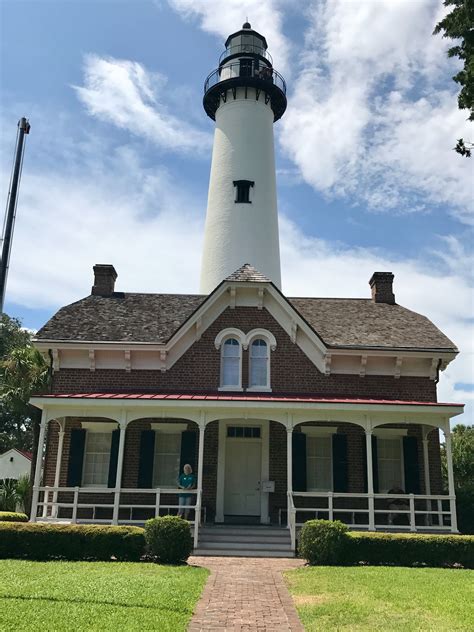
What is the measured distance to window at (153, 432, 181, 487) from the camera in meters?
17.0

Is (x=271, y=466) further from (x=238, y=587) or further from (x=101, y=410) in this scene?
(x=238, y=587)

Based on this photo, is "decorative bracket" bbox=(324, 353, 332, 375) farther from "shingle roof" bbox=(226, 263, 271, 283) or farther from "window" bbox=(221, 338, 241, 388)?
"shingle roof" bbox=(226, 263, 271, 283)

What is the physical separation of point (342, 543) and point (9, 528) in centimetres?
683

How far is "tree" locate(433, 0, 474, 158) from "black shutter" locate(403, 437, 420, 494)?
954cm

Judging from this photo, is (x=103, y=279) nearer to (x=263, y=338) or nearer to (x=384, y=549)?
(x=263, y=338)

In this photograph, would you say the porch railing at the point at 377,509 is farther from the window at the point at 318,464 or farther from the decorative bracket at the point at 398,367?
the decorative bracket at the point at 398,367

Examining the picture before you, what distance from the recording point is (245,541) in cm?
1428

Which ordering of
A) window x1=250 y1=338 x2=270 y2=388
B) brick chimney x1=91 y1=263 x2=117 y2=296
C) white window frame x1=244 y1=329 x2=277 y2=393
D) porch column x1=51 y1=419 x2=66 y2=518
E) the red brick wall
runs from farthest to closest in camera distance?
brick chimney x1=91 y1=263 x2=117 y2=296 → white window frame x1=244 y1=329 x2=277 y2=393 → window x1=250 y1=338 x2=270 y2=388 → the red brick wall → porch column x1=51 y1=419 x2=66 y2=518

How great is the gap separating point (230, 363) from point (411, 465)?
6106mm

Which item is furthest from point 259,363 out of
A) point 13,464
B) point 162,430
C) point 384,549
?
point 13,464

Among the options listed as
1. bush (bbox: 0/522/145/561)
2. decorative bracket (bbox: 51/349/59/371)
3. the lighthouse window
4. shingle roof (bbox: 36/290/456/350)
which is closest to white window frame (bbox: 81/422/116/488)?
decorative bracket (bbox: 51/349/59/371)

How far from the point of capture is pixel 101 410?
1568cm

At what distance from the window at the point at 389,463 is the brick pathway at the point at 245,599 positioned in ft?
18.1

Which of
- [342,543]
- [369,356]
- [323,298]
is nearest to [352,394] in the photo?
[369,356]
